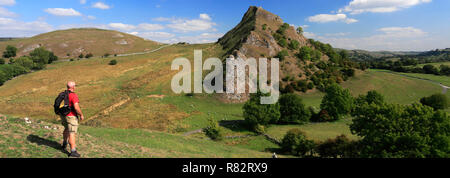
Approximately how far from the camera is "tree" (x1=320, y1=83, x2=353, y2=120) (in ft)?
161

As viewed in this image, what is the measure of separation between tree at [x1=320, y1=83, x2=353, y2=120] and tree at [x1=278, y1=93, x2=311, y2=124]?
6.16m

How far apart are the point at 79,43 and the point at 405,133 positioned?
190278 mm

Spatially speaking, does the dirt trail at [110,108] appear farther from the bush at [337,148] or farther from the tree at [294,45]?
the tree at [294,45]

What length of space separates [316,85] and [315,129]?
40.5 m

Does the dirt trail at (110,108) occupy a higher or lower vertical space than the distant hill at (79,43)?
lower

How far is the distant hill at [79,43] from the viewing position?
145125 mm

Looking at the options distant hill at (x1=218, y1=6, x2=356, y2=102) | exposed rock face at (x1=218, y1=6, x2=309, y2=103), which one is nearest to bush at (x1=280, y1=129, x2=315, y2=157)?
exposed rock face at (x1=218, y1=6, x2=309, y2=103)

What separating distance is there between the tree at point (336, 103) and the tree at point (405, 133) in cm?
2646

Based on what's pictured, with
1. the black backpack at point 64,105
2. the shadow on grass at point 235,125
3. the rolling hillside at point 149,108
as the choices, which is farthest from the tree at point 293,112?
the black backpack at point 64,105

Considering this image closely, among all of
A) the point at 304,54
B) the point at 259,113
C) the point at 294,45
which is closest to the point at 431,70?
Answer: the point at 304,54

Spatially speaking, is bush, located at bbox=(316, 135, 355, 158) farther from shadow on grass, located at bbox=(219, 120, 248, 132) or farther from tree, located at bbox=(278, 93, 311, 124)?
tree, located at bbox=(278, 93, 311, 124)
